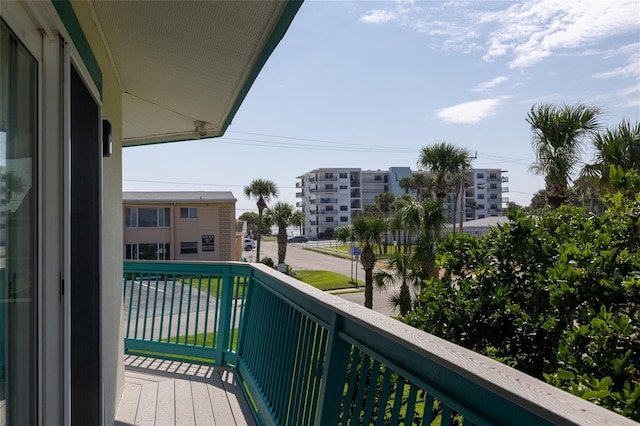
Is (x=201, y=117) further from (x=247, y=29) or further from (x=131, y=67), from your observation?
(x=247, y=29)

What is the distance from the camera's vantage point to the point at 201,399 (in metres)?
3.45

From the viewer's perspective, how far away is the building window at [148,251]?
27453mm

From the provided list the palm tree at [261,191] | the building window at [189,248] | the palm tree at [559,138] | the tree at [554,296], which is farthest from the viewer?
the palm tree at [261,191]

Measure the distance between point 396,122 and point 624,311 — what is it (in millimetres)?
46797

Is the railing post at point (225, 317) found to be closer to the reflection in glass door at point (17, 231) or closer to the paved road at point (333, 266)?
the reflection in glass door at point (17, 231)

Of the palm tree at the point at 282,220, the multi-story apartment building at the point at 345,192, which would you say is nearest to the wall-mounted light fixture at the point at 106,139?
the palm tree at the point at 282,220

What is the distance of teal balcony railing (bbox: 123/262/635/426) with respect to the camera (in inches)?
34.9

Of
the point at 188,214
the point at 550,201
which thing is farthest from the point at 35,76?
the point at 188,214

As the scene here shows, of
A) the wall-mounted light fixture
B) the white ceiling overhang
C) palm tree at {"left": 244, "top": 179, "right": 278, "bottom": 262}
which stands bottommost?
the wall-mounted light fixture

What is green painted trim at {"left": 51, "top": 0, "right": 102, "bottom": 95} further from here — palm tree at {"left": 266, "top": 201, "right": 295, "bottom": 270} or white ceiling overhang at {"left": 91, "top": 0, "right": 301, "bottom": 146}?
palm tree at {"left": 266, "top": 201, "right": 295, "bottom": 270}

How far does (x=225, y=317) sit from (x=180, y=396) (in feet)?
2.84

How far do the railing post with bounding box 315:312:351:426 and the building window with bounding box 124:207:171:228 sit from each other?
89.9ft

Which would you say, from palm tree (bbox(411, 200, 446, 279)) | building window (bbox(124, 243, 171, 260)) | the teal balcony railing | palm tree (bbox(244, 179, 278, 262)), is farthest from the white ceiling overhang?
palm tree (bbox(244, 179, 278, 262))

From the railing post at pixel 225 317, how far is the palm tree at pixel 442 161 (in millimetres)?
18759
